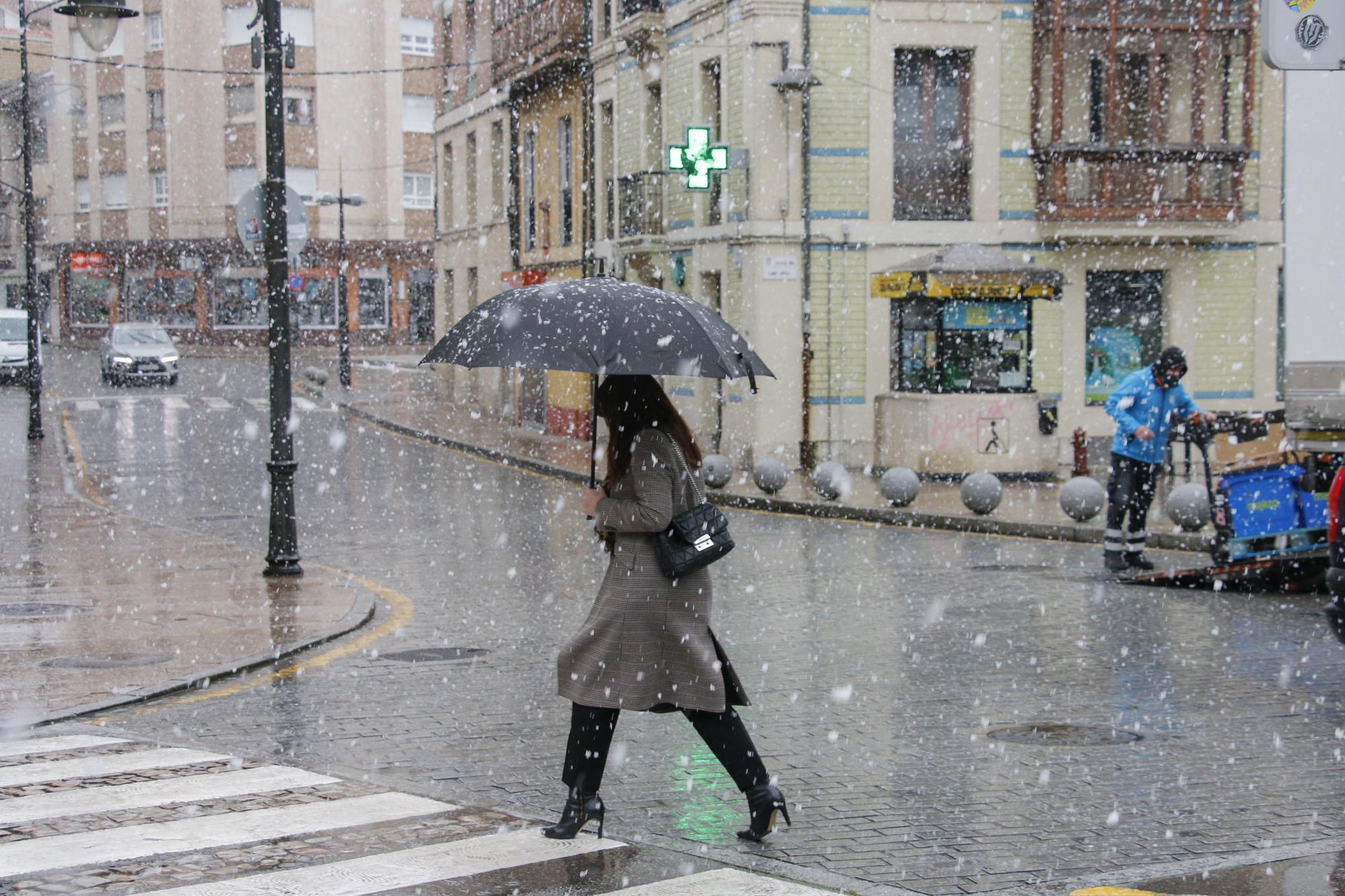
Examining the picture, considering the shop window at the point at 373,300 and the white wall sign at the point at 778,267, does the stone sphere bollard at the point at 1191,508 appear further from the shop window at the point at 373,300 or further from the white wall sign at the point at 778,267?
the shop window at the point at 373,300

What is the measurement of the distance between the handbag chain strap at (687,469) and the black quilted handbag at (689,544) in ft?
0.35

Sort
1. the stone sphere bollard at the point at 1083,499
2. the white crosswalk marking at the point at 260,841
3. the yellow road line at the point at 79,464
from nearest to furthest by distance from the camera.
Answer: the white crosswalk marking at the point at 260,841 → the stone sphere bollard at the point at 1083,499 → the yellow road line at the point at 79,464

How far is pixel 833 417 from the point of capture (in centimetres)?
2602

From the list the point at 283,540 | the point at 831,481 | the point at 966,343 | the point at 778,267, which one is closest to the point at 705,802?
the point at 283,540

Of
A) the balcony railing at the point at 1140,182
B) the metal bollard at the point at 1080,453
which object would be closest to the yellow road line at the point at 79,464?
the metal bollard at the point at 1080,453

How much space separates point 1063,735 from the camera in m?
8.41

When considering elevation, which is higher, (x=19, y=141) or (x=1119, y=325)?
(x=19, y=141)

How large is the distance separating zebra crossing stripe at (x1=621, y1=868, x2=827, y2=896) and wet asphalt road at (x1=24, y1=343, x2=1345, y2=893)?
347mm

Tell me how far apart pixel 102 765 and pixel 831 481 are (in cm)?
1331

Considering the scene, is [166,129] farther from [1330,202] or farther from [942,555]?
[1330,202]

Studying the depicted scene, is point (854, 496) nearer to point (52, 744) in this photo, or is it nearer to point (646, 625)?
point (52, 744)

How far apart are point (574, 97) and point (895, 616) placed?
2386cm

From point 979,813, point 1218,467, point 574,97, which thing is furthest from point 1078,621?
point 574,97

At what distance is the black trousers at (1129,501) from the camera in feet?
46.6
